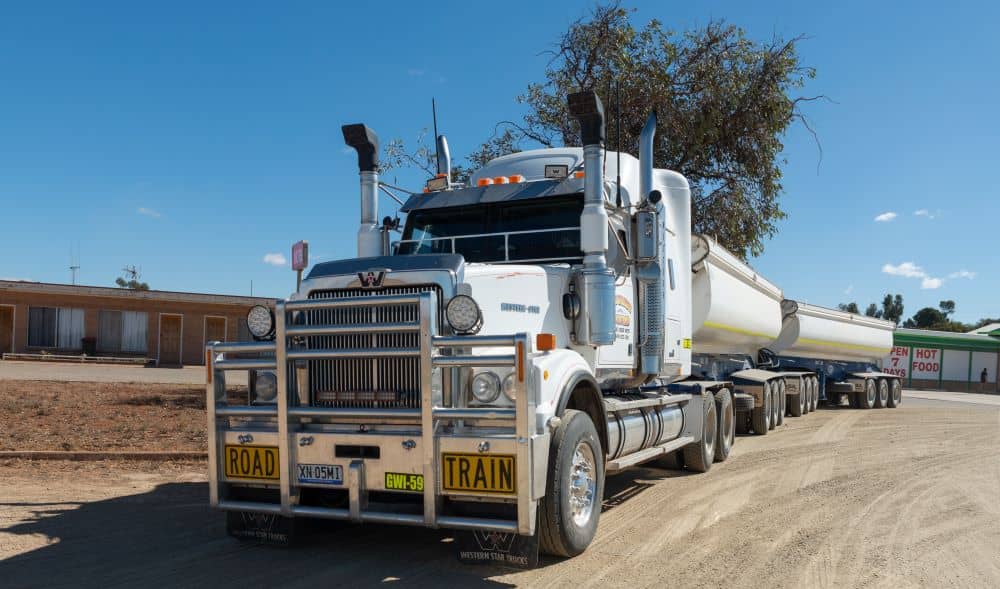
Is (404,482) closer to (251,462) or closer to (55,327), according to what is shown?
(251,462)

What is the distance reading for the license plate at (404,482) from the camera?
4.94m

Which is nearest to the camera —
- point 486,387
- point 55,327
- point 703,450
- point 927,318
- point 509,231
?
point 486,387

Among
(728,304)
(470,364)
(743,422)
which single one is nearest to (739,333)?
(728,304)

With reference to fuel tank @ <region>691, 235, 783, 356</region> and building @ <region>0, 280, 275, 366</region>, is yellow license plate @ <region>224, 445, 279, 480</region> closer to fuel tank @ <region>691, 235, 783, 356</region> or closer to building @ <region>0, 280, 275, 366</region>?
fuel tank @ <region>691, 235, 783, 356</region>

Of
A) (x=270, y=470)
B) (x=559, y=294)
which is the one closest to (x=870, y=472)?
(x=559, y=294)

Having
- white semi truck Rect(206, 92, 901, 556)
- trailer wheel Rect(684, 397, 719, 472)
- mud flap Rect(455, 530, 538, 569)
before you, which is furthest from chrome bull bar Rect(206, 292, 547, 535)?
trailer wheel Rect(684, 397, 719, 472)

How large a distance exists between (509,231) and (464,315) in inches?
86.6

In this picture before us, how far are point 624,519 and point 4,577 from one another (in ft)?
15.9

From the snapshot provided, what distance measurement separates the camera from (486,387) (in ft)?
16.7

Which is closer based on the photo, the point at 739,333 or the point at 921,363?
the point at 739,333

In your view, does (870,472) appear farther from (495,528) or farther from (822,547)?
(495,528)

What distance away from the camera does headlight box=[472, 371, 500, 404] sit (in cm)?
508

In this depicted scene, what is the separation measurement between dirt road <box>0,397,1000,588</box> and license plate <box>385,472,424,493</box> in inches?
25.2

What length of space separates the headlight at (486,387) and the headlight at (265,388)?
1630mm
